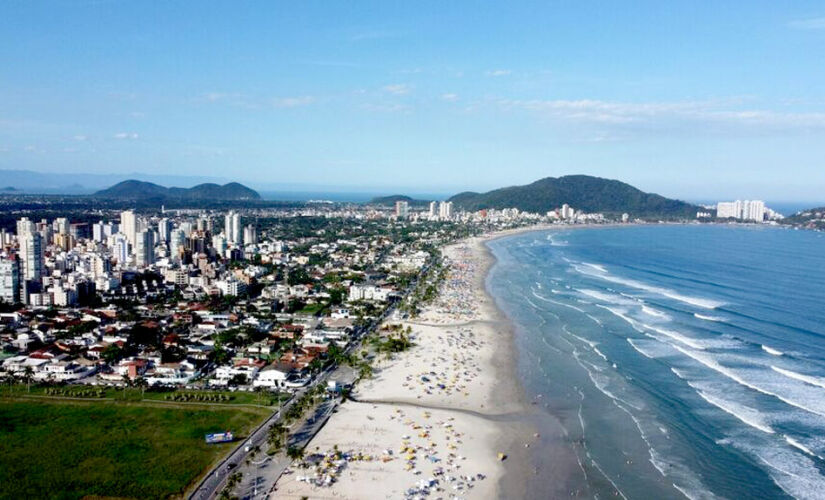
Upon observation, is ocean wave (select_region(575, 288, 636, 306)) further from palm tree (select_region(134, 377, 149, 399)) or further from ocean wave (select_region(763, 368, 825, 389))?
palm tree (select_region(134, 377, 149, 399))

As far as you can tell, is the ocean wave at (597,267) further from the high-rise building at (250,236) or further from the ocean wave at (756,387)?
the high-rise building at (250,236)

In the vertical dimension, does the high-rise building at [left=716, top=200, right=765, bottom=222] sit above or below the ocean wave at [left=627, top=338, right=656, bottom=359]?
above

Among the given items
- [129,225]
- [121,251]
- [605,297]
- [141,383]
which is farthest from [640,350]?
[129,225]

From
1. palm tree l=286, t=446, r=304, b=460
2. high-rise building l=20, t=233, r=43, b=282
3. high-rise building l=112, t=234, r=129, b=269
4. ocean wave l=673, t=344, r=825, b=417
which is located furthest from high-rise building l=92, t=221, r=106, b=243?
ocean wave l=673, t=344, r=825, b=417

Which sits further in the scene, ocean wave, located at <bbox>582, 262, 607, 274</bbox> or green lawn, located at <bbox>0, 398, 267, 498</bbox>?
ocean wave, located at <bbox>582, 262, 607, 274</bbox>

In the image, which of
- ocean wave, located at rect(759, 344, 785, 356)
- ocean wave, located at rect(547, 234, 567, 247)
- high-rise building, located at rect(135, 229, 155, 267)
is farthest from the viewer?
ocean wave, located at rect(547, 234, 567, 247)

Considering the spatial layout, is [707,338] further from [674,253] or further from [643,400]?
[674,253]

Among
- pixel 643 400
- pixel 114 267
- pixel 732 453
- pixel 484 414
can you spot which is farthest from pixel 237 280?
pixel 732 453

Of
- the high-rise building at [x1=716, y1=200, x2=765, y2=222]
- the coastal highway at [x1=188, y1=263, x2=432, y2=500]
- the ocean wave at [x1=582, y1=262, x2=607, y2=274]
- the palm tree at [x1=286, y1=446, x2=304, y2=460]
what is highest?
the high-rise building at [x1=716, y1=200, x2=765, y2=222]
